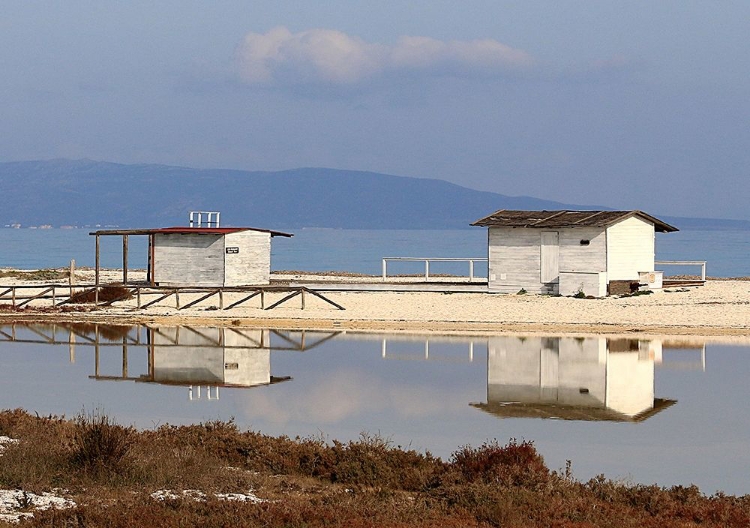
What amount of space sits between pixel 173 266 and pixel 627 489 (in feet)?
112

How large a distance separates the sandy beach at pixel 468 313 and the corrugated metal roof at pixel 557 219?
2636mm

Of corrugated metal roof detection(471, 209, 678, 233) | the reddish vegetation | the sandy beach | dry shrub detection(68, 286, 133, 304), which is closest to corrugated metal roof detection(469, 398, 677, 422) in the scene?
the reddish vegetation

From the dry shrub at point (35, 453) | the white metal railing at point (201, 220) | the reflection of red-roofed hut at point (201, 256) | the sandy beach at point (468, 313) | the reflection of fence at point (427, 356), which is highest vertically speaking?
the white metal railing at point (201, 220)

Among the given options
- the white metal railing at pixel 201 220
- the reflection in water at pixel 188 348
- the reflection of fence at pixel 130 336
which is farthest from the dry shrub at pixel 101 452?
the white metal railing at pixel 201 220

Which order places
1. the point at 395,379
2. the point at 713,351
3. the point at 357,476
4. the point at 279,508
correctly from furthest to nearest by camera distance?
the point at 713,351, the point at 395,379, the point at 357,476, the point at 279,508

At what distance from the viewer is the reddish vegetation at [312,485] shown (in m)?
10.5

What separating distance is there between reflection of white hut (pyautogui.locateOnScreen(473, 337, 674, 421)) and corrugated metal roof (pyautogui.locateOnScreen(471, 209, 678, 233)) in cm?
1170

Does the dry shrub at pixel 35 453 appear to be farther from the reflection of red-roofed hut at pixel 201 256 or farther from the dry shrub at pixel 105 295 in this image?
the reflection of red-roofed hut at pixel 201 256

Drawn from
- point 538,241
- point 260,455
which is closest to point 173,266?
point 538,241

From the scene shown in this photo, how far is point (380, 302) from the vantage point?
4022 cm

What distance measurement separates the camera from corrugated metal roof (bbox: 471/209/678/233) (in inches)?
1614

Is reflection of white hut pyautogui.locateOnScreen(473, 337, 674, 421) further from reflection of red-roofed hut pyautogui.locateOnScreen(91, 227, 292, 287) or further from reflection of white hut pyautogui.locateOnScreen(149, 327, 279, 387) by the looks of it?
reflection of red-roofed hut pyautogui.locateOnScreen(91, 227, 292, 287)

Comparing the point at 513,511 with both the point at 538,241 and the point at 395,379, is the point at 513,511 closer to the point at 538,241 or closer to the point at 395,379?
the point at 395,379

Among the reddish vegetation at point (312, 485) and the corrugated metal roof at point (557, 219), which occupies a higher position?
the corrugated metal roof at point (557, 219)
